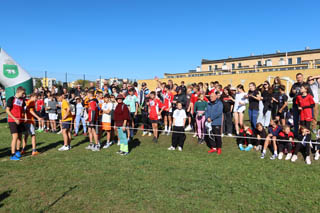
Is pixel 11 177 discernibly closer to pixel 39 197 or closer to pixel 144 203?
pixel 39 197

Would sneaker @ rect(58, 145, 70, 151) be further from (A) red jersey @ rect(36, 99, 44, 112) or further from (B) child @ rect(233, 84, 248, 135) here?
(B) child @ rect(233, 84, 248, 135)

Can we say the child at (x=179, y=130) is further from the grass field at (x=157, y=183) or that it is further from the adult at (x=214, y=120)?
the adult at (x=214, y=120)

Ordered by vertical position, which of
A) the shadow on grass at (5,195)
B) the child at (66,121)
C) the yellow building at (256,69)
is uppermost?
the yellow building at (256,69)

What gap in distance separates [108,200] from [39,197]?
133 centimetres

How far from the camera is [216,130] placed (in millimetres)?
7645

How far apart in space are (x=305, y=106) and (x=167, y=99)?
490cm

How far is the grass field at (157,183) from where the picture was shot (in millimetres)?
4195

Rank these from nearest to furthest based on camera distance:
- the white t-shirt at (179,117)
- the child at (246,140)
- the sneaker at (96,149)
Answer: the child at (246,140) < the sneaker at (96,149) < the white t-shirt at (179,117)

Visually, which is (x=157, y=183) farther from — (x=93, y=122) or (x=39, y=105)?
(x=39, y=105)

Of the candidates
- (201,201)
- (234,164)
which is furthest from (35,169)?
(234,164)

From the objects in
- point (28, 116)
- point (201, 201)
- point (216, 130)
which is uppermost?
point (28, 116)

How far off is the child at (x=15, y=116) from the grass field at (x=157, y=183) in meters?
0.45

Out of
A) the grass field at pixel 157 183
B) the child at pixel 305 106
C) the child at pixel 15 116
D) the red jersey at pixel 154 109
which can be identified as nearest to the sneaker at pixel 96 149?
the grass field at pixel 157 183

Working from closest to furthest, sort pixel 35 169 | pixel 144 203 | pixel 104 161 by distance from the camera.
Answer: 1. pixel 144 203
2. pixel 35 169
3. pixel 104 161
